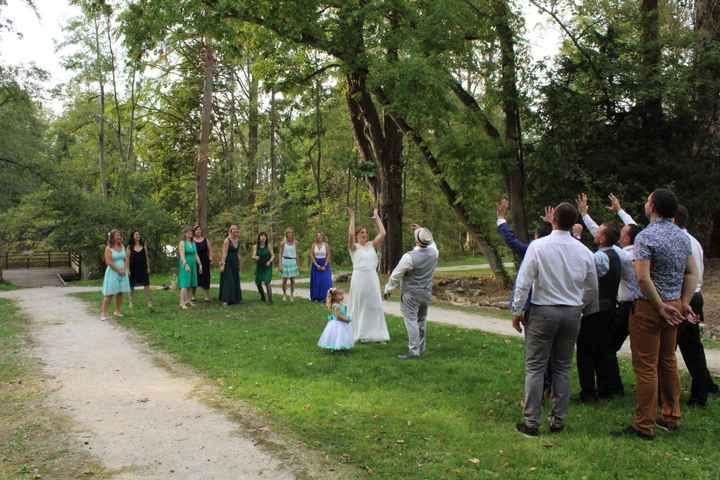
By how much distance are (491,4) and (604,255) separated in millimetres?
13704

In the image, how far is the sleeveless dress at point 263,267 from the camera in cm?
1548

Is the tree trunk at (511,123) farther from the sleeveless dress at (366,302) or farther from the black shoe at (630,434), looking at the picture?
the black shoe at (630,434)

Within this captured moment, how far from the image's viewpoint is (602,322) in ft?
21.6

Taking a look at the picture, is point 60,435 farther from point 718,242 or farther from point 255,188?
point 255,188

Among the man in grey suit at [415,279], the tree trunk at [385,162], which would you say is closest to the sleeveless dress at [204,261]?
the man in grey suit at [415,279]

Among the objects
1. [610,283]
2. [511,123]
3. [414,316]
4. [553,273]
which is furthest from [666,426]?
[511,123]

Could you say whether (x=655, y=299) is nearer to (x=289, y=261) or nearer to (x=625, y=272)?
(x=625, y=272)

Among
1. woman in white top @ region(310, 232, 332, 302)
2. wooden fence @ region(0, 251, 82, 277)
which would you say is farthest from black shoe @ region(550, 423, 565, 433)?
wooden fence @ region(0, 251, 82, 277)

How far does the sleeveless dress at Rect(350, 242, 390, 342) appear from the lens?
10.2 m

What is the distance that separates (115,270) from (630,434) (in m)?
10.7

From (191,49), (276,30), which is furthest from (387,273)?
(191,49)

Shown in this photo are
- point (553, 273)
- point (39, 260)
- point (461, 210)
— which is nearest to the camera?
point (553, 273)

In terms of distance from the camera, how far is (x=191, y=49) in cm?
3122

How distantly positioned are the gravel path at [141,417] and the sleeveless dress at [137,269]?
3.62m
